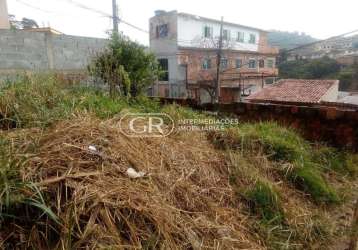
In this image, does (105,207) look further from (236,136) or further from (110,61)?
(110,61)

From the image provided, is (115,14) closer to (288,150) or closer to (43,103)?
(43,103)

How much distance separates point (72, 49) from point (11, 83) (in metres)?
3.49

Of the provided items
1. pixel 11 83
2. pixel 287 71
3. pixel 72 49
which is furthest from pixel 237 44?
pixel 11 83

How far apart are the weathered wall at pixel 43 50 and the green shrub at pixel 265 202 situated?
13.4 ft

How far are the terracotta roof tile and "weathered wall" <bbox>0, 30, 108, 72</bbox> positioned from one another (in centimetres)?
808

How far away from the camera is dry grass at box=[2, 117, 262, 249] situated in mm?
1297

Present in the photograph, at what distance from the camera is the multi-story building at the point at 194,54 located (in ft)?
53.9

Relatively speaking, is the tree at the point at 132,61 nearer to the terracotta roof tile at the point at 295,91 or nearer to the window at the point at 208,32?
the terracotta roof tile at the point at 295,91

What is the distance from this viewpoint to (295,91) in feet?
43.0

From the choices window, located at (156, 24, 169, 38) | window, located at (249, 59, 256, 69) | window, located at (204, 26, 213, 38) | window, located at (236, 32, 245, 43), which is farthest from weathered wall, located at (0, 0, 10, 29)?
window, located at (249, 59, 256, 69)

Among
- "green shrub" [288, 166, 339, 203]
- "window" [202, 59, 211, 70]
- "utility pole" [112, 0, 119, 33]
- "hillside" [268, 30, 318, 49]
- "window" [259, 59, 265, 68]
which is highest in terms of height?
"hillside" [268, 30, 318, 49]

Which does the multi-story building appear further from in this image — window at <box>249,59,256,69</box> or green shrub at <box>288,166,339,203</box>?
green shrub at <box>288,166,339,203</box>

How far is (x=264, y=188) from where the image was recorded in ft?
7.08

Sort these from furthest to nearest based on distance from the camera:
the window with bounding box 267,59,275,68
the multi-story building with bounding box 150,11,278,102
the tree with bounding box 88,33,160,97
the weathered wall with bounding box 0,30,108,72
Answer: the window with bounding box 267,59,275,68 → the multi-story building with bounding box 150,11,278,102 → the weathered wall with bounding box 0,30,108,72 → the tree with bounding box 88,33,160,97
